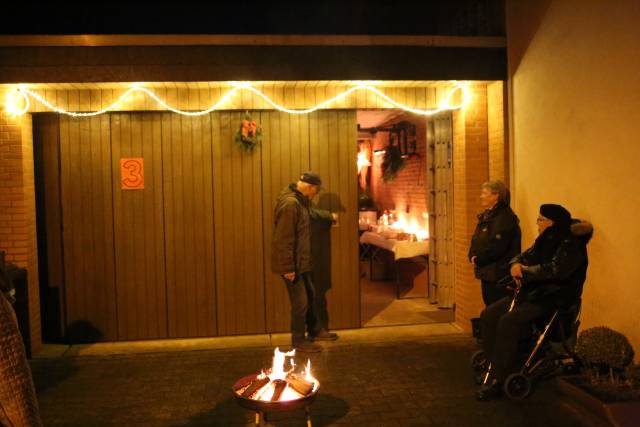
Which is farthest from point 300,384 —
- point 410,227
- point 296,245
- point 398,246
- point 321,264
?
point 410,227

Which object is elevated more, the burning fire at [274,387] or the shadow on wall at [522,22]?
the shadow on wall at [522,22]

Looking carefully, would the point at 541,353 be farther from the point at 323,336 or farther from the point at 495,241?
the point at 323,336

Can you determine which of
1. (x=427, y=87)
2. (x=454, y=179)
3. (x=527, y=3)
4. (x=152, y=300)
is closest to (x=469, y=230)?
(x=454, y=179)

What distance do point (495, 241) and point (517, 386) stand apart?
4.68 ft

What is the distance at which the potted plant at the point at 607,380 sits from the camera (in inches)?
184

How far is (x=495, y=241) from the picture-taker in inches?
238

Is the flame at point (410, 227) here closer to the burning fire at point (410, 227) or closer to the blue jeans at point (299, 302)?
the burning fire at point (410, 227)

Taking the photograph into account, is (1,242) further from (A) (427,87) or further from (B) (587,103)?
(B) (587,103)

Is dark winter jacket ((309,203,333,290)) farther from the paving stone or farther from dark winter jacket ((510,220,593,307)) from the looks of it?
dark winter jacket ((510,220,593,307))

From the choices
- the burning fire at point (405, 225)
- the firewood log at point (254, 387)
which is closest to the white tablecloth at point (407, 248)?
the burning fire at point (405, 225)

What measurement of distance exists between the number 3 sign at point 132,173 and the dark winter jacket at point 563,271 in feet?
14.8

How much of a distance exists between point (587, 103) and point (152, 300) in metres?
5.29

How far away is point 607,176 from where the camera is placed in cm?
555

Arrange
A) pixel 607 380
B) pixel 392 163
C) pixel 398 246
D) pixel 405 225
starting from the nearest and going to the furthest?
pixel 607 380
pixel 398 246
pixel 392 163
pixel 405 225
